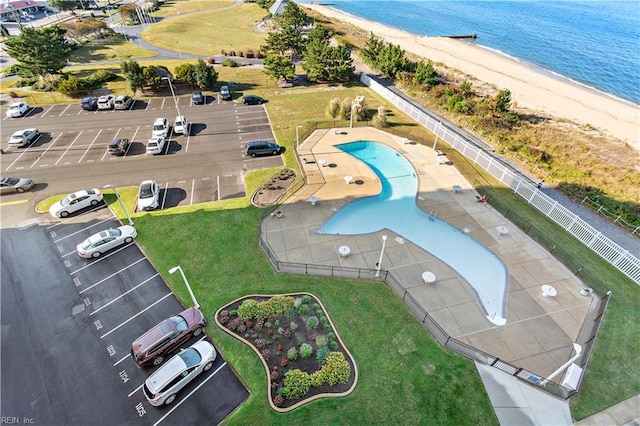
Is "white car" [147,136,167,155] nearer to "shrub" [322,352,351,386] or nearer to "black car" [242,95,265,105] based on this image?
"black car" [242,95,265,105]

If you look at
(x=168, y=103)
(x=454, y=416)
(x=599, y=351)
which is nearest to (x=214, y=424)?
(x=454, y=416)

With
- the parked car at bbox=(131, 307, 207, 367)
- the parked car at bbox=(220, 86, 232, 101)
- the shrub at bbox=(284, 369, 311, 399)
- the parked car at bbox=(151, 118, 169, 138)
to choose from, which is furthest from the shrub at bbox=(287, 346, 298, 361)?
the parked car at bbox=(220, 86, 232, 101)

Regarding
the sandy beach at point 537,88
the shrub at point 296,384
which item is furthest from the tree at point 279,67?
the shrub at point 296,384

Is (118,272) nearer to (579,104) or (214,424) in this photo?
(214,424)

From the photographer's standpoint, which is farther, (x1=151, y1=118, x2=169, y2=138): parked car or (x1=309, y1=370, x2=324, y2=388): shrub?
(x1=151, y1=118, x2=169, y2=138): parked car

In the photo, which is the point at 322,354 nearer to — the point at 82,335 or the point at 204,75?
the point at 82,335

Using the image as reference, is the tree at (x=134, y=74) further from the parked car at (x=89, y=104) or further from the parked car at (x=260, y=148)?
the parked car at (x=260, y=148)

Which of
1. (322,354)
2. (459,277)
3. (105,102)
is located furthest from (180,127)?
(459,277)
